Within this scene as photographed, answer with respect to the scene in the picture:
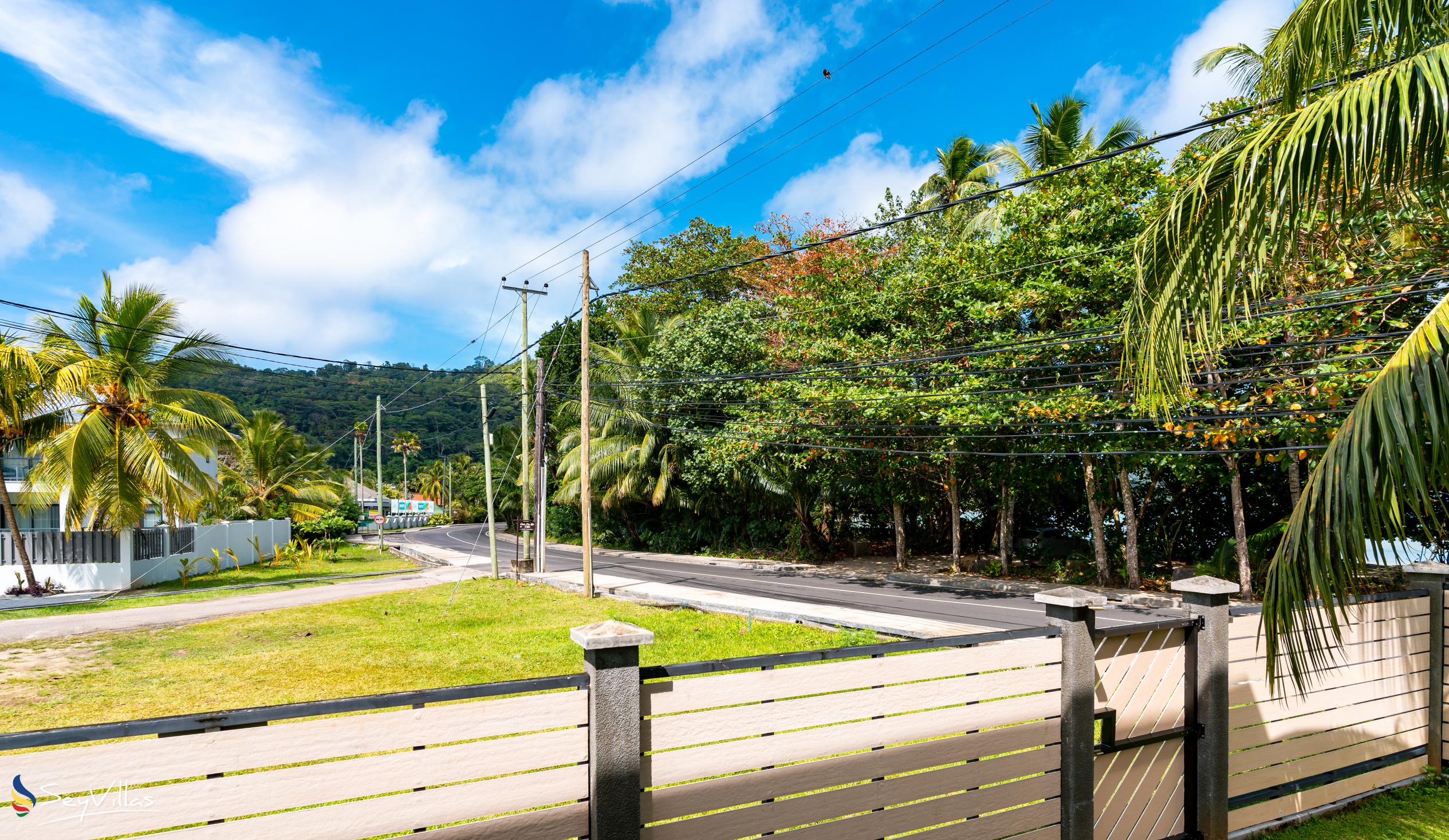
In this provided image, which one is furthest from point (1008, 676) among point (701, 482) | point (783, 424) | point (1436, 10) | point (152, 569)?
point (152, 569)

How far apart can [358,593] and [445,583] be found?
235 centimetres

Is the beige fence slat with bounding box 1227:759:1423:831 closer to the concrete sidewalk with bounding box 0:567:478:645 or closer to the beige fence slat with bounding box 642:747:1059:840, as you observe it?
the beige fence slat with bounding box 642:747:1059:840

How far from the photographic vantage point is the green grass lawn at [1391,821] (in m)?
4.41

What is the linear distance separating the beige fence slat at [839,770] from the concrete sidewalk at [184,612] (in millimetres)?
13866

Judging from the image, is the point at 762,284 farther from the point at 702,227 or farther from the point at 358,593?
the point at 358,593

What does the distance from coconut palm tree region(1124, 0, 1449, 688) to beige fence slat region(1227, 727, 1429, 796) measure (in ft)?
2.26

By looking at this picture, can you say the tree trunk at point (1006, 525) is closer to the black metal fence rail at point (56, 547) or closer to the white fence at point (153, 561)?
the white fence at point (153, 561)

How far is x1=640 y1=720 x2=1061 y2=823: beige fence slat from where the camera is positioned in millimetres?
2973

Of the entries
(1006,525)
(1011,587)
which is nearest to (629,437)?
(1006,525)

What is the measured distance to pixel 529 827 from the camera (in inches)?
107

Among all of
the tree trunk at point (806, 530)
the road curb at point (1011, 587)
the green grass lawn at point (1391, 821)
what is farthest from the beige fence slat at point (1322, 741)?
the tree trunk at point (806, 530)

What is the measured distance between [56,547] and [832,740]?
2291 centimetres

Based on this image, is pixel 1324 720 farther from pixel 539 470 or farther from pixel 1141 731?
pixel 539 470

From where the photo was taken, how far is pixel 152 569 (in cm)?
2066
